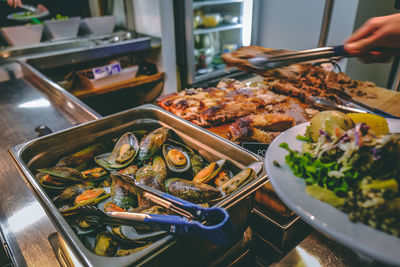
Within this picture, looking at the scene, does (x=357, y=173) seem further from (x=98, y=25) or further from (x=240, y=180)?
(x=98, y=25)

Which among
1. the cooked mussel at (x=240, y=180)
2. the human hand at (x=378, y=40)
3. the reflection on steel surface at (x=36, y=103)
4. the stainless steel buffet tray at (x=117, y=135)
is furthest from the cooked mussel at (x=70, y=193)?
the human hand at (x=378, y=40)

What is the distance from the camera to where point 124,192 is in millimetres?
1021

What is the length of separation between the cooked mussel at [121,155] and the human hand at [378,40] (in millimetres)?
1118

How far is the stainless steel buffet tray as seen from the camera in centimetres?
73

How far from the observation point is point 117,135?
1475mm

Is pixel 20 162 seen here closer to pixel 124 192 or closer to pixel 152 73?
pixel 124 192

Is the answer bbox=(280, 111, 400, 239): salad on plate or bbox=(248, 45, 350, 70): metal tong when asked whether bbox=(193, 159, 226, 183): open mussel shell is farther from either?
bbox=(248, 45, 350, 70): metal tong

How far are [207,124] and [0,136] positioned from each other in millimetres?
1330

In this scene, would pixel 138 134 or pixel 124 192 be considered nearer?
pixel 124 192

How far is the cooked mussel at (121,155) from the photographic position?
1261 millimetres

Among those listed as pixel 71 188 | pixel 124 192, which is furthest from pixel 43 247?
pixel 124 192

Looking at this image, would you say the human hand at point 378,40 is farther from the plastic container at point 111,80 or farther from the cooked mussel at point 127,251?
the plastic container at point 111,80

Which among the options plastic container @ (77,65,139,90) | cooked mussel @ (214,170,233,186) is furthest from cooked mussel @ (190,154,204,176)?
plastic container @ (77,65,139,90)

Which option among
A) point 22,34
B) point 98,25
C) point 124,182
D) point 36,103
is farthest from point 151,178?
point 98,25
